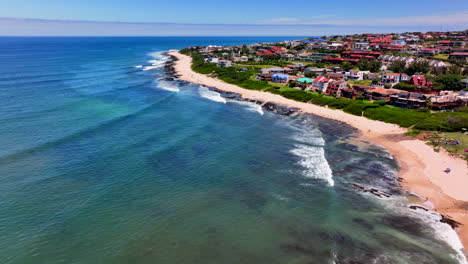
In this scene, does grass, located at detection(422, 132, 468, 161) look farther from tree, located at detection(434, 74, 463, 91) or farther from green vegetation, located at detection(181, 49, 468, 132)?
tree, located at detection(434, 74, 463, 91)

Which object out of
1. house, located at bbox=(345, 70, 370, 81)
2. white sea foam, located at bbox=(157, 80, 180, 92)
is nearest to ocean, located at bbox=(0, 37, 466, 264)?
white sea foam, located at bbox=(157, 80, 180, 92)

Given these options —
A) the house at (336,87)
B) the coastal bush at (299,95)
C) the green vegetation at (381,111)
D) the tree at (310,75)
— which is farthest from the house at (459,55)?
the coastal bush at (299,95)

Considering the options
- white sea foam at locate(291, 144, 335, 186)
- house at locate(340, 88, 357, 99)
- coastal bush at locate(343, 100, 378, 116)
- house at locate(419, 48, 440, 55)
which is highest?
house at locate(419, 48, 440, 55)

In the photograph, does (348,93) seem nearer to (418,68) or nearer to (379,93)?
(379,93)

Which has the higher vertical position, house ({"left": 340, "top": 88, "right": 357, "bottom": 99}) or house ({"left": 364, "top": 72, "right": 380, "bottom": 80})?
house ({"left": 364, "top": 72, "right": 380, "bottom": 80})

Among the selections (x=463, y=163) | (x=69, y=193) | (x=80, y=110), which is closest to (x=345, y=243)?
(x=463, y=163)

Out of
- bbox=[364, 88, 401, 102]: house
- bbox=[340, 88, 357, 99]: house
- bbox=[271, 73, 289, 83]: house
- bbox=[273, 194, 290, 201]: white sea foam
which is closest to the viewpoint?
bbox=[273, 194, 290, 201]: white sea foam
